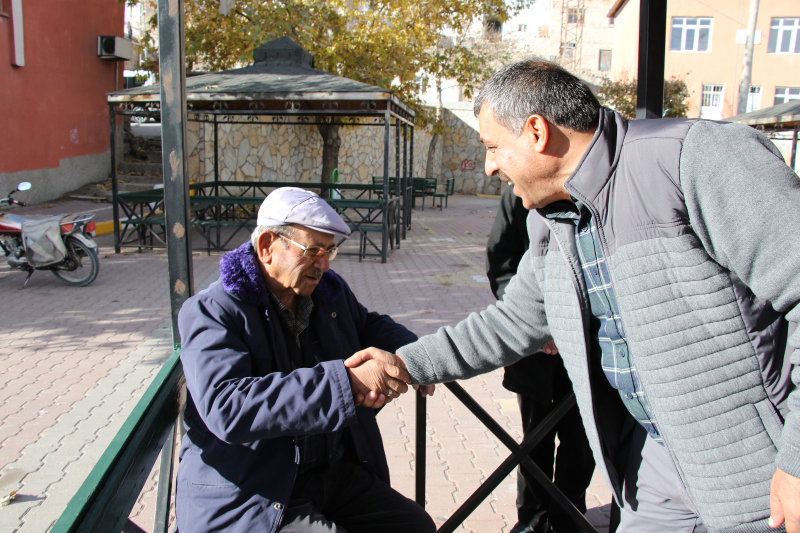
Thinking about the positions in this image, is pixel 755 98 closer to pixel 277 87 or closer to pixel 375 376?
pixel 277 87

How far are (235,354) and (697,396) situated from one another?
1.20 meters

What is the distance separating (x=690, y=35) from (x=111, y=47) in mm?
26055

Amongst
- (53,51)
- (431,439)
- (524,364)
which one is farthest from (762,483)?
(53,51)

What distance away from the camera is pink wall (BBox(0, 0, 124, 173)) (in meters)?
12.8

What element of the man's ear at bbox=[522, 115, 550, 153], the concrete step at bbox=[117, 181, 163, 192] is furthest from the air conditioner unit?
the man's ear at bbox=[522, 115, 550, 153]

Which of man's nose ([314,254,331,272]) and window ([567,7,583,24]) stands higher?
window ([567,7,583,24])

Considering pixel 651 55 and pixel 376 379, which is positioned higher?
pixel 651 55

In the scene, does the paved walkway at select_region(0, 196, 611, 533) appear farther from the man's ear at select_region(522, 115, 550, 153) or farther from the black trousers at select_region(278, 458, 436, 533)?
the man's ear at select_region(522, 115, 550, 153)

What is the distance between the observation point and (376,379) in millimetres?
1854

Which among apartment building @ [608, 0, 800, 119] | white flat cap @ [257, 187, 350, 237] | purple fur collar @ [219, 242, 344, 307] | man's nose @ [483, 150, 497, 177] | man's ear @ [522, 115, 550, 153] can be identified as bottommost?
purple fur collar @ [219, 242, 344, 307]

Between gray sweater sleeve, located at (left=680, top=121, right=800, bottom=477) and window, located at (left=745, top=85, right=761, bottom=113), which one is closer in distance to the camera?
gray sweater sleeve, located at (left=680, top=121, right=800, bottom=477)

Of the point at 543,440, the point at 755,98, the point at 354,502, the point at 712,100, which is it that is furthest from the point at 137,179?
the point at 755,98

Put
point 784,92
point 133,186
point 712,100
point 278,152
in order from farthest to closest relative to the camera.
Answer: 1. point 712,100
2. point 784,92
3. point 278,152
4. point 133,186

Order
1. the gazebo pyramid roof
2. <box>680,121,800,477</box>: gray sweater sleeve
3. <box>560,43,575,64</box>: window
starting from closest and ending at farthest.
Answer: <box>680,121,800,477</box>: gray sweater sleeve
the gazebo pyramid roof
<box>560,43,575,64</box>: window
